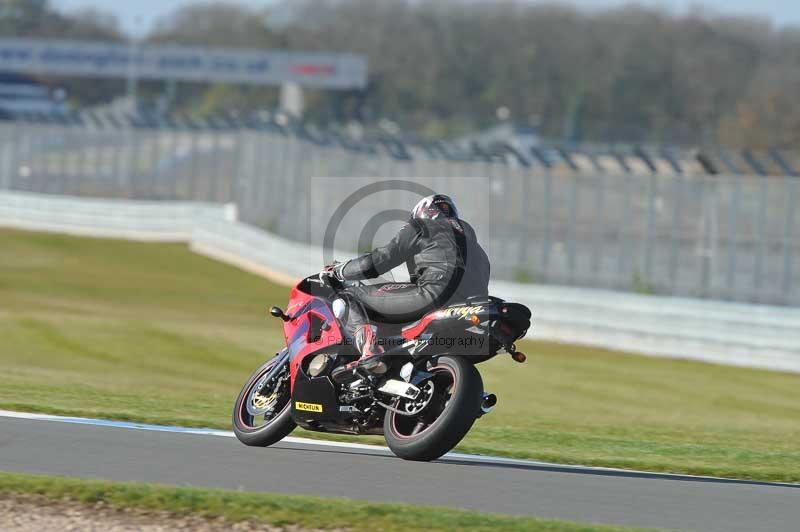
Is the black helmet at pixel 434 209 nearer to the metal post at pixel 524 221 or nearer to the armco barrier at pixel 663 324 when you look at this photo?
the armco barrier at pixel 663 324

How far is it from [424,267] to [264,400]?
5.15ft

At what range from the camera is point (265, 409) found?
34.3 feet

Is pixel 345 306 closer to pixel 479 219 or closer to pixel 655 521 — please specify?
pixel 655 521

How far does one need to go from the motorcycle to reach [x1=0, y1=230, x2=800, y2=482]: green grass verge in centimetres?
124

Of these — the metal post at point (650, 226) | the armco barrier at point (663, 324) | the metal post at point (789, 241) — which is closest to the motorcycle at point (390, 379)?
the armco barrier at point (663, 324)

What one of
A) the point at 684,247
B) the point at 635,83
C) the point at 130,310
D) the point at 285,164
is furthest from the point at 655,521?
the point at 635,83

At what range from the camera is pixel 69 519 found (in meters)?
7.73

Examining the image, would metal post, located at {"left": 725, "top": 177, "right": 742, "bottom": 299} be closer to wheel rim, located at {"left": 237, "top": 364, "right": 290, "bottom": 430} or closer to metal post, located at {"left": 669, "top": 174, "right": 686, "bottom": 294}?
metal post, located at {"left": 669, "top": 174, "right": 686, "bottom": 294}

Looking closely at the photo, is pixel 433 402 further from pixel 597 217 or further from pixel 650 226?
pixel 597 217

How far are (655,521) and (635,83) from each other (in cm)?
11775

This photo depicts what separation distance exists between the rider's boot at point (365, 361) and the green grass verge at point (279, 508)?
1652 mm

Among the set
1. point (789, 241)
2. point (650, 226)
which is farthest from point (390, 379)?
point (650, 226)

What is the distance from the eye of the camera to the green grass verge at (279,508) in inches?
307

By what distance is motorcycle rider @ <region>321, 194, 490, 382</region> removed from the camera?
385 inches
